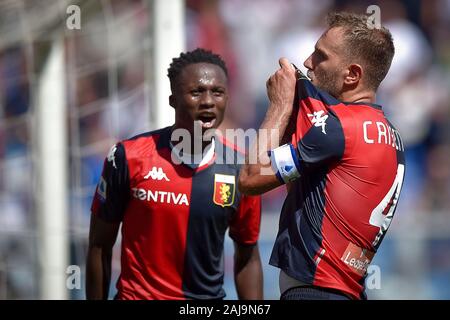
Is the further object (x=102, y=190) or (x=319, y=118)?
(x=102, y=190)

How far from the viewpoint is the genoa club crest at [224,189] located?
466 cm

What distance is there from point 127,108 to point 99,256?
3.32 m

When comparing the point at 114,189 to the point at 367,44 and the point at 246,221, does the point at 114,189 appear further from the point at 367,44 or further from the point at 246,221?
the point at 367,44

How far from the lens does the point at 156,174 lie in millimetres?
4625

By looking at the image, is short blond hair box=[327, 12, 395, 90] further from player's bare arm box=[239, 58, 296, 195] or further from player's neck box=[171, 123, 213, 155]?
player's neck box=[171, 123, 213, 155]

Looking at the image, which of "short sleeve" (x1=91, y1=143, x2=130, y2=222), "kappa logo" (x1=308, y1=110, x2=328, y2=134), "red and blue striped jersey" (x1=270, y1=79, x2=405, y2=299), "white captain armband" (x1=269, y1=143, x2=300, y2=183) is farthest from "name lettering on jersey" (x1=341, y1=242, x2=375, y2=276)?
"short sleeve" (x1=91, y1=143, x2=130, y2=222)

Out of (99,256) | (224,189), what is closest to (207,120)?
(224,189)

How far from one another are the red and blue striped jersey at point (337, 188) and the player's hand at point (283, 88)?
0.15 feet

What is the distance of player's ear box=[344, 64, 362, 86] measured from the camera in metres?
3.69

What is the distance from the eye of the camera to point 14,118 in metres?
8.91

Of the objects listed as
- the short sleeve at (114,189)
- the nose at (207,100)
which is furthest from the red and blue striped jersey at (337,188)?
the short sleeve at (114,189)

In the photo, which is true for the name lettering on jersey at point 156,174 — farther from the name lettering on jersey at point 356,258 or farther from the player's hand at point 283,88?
the name lettering on jersey at point 356,258

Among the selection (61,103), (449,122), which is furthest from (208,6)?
(61,103)

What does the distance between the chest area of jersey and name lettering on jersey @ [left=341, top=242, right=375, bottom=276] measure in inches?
45.1
